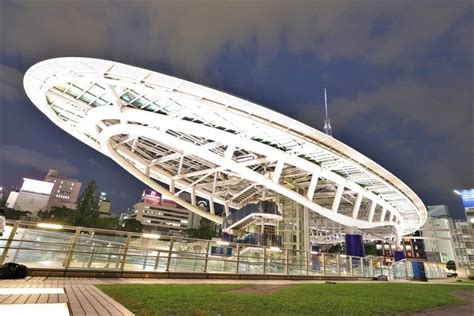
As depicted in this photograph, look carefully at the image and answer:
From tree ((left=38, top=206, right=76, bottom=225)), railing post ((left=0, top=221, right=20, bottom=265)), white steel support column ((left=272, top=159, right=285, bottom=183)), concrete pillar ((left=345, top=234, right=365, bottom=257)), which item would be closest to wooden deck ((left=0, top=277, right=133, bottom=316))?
railing post ((left=0, top=221, right=20, bottom=265))

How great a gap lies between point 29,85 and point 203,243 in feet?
52.4

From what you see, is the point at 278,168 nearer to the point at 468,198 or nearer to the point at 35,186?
the point at 468,198

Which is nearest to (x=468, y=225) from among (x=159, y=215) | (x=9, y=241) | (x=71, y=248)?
(x=71, y=248)

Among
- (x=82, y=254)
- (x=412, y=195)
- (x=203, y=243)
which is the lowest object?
(x=82, y=254)

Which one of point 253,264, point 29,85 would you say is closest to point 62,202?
point 29,85

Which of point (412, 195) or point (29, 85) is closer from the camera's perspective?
point (29, 85)

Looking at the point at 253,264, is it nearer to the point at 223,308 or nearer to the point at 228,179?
the point at 223,308

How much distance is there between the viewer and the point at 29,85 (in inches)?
670

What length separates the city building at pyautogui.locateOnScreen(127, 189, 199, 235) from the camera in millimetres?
111875

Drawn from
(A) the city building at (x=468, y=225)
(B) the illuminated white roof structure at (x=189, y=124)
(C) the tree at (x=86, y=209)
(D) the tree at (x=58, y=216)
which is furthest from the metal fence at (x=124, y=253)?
(D) the tree at (x=58, y=216)

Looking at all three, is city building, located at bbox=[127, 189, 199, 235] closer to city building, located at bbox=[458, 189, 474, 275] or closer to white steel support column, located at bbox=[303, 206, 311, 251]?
white steel support column, located at bbox=[303, 206, 311, 251]

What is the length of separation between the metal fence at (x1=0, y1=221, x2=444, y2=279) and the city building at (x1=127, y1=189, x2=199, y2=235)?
336ft

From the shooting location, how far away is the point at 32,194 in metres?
105

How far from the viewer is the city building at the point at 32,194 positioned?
102438 mm
